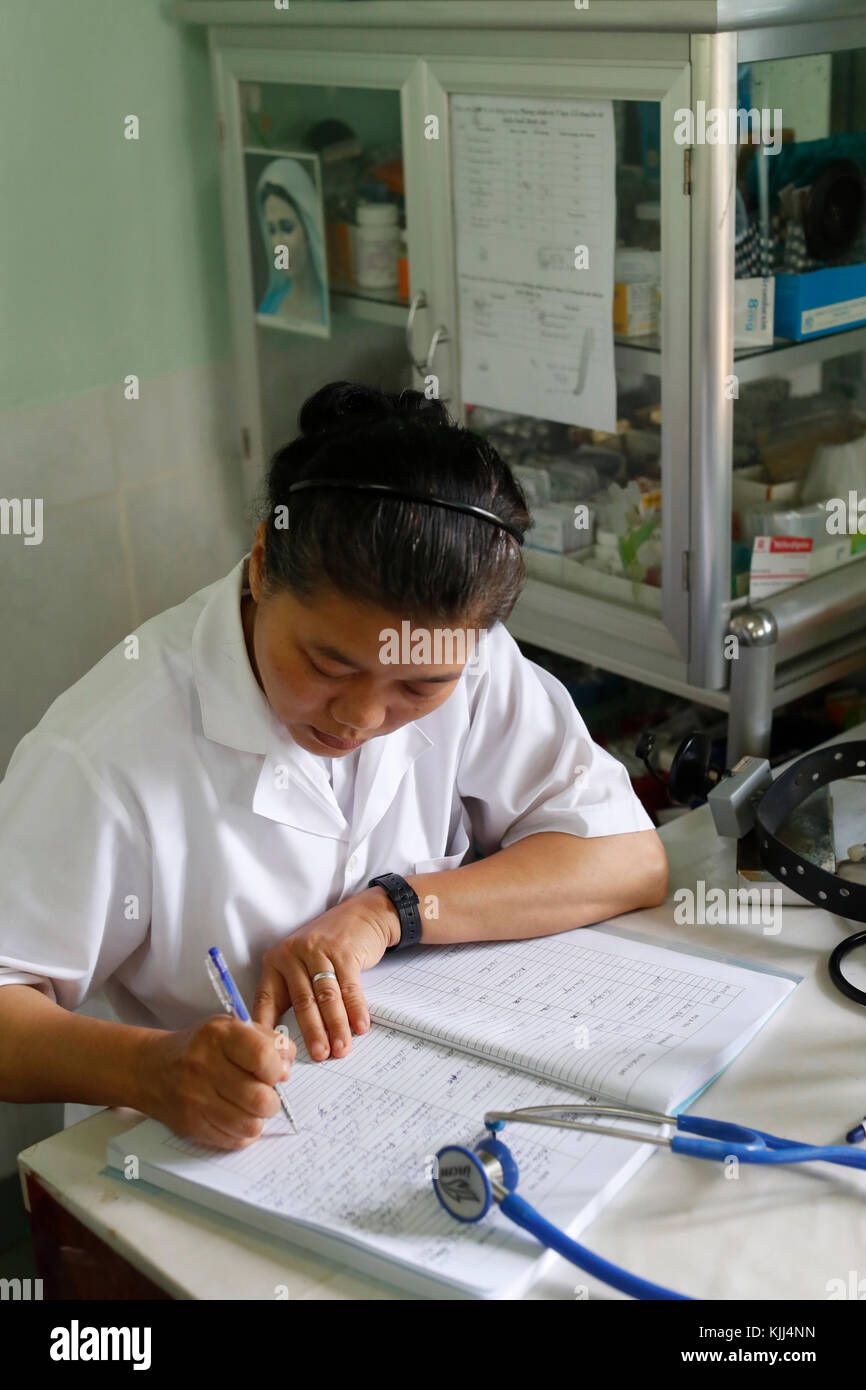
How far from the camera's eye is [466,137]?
1.68 m

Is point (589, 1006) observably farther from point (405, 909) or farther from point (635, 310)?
point (635, 310)

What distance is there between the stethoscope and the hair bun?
56 cm

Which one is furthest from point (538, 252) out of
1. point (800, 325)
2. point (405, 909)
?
point (405, 909)

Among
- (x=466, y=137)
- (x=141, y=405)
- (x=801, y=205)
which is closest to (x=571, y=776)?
(x=801, y=205)

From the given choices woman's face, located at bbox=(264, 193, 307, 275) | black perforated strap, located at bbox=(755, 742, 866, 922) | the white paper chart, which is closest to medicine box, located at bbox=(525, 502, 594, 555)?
the white paper chart

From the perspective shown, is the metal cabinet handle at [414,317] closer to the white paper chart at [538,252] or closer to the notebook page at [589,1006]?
the white paper chart at [538,252]

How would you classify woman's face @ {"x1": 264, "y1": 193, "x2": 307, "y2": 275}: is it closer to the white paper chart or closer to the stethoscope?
the white paper chart

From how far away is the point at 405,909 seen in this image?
3.92 ft

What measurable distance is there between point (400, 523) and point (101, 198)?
4.03 feet

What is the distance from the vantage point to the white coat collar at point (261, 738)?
45.5 inches

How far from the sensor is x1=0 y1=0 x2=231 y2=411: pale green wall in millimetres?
1854

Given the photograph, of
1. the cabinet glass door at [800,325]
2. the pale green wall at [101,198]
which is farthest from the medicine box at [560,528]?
the pale green wall at [101,198]

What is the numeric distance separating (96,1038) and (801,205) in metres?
1.20

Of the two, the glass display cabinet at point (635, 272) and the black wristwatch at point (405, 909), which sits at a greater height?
the glass display cabinet at point (635, 272)
